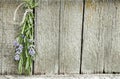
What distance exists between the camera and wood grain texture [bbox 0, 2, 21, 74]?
1.57 m

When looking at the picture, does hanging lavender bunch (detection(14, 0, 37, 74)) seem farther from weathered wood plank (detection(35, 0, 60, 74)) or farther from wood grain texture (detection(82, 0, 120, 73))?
wood grain texture (detection(82, 0, 120, 73))

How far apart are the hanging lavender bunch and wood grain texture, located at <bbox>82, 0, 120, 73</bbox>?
10.8 inches

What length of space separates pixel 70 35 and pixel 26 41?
0.75 ft

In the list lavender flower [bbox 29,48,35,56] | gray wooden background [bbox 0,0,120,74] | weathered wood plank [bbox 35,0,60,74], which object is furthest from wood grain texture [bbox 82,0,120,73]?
lavender flower [bbox 29,48,35,56]

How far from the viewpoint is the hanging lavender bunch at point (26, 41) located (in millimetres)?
1559

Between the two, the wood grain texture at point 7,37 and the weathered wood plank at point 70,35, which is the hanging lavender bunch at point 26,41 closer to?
the wood grain texture at point 7,37

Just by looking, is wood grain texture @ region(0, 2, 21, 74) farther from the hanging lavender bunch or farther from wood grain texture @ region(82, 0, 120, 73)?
wood grain texture @ region(82, 0, 120, 73)

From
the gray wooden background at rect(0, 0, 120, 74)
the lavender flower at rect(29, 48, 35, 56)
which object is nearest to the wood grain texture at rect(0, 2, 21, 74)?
the gray wooden background at rect(0, 0, 120, 74)

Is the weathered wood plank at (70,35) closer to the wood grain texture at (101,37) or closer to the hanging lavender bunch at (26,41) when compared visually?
the wood grain texture at (101,37)

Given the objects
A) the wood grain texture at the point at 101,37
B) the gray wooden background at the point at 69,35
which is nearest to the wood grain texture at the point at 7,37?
the gray wooden background at the point at 69,35

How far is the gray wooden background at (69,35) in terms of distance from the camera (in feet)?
5.18

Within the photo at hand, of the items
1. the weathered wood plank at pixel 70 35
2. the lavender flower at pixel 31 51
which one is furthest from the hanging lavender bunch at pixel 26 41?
the weathered wood plank at pixel 70 35

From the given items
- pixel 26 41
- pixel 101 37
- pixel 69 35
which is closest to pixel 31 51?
pixel 26 41

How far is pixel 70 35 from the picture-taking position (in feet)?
5.27
